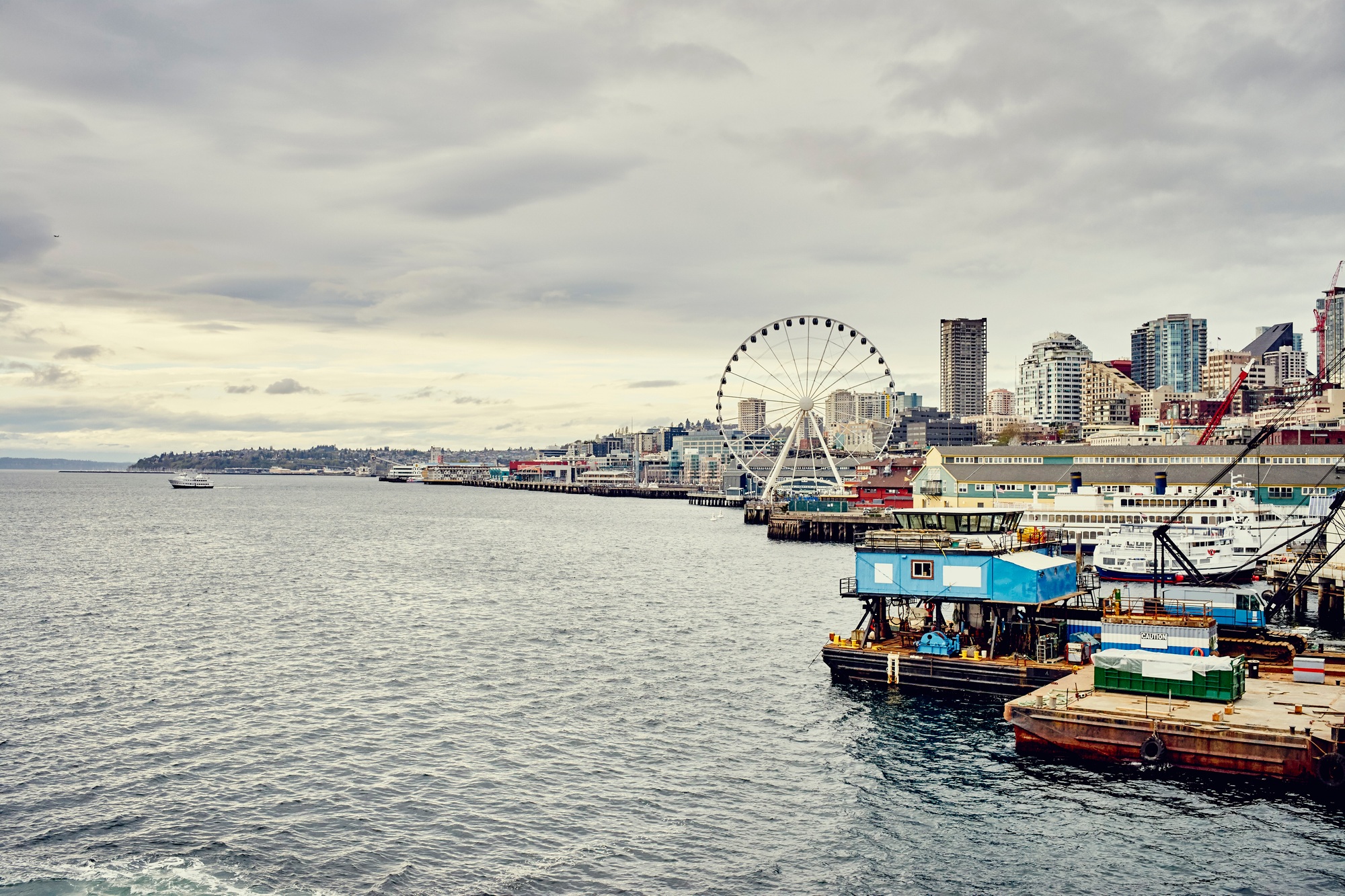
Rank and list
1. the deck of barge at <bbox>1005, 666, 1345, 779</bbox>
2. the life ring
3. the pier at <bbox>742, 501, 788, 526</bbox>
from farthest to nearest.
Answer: the pier at <bbox>742, 501, 788, 526</bbox>
the deck of barge at <bbox>1005, 666, 1345, 779</bbox>
the life ring

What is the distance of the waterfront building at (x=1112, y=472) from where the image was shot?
11512 cm

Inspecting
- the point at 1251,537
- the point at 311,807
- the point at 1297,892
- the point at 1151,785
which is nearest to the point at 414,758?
the point at 311,807

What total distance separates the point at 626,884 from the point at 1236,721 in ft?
70.3

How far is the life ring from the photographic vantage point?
108 ft

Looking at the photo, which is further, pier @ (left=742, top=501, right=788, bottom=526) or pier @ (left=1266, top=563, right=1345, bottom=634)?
pier @ (left=742, top=501, right=788, bottom=526)

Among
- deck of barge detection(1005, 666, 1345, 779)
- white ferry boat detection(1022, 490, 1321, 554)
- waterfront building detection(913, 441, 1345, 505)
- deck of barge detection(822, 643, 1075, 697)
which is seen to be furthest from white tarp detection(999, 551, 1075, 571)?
waterfront building detection(913, 441, 1345, 505)

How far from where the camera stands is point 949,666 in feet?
151

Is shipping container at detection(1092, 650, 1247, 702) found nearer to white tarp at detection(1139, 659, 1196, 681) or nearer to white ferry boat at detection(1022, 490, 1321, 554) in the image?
white tarp at detection(1139, 659, 1196, 681)

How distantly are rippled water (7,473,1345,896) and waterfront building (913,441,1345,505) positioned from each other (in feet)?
225

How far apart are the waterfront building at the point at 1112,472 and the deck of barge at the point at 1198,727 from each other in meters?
68.9

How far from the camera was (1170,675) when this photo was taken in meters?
38.9

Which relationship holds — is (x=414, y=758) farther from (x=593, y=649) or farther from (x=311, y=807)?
(x=593, y=649)

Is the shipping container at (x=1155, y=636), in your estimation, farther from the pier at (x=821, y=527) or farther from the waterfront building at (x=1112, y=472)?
the pier at (x=821, y=527)

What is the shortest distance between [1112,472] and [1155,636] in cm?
8581
